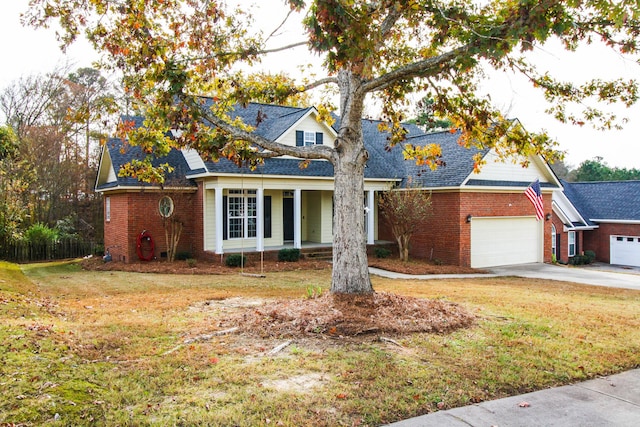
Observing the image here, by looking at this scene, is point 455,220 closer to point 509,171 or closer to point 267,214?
point 509,171

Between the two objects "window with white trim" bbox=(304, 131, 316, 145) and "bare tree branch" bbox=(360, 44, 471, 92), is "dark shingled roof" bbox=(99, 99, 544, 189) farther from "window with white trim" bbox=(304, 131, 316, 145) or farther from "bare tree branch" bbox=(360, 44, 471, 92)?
"bare tree branch" bbox=(360, 44, 471, 92)

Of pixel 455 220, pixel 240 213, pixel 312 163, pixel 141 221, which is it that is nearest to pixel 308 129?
pixel 312 163

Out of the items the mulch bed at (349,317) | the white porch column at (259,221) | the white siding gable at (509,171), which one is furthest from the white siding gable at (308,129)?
the mulch bed at (349,317)

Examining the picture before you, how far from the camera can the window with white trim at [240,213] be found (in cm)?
1959

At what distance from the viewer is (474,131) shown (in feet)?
33.2

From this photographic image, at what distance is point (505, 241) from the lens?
68.8ft

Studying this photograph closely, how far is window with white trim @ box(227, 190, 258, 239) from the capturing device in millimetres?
19594

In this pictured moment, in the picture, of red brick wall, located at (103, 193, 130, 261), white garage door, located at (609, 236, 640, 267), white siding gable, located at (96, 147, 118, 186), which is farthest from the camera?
white garage door, located at (609, 236, 640, 267)

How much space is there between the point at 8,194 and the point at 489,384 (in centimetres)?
1983

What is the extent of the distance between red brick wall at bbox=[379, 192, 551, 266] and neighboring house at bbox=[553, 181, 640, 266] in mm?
6520

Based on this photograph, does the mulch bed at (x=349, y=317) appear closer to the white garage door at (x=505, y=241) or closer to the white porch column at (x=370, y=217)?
the white garage door at (x=505, y=241)

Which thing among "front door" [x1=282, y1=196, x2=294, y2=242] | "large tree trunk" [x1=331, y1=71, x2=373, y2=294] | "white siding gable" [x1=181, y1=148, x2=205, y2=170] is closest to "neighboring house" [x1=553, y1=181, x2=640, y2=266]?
"front door" [x1=282, y1=196, x2=294, y2=242]

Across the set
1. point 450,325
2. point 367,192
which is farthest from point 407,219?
point 450,325

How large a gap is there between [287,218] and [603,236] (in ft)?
63.0
